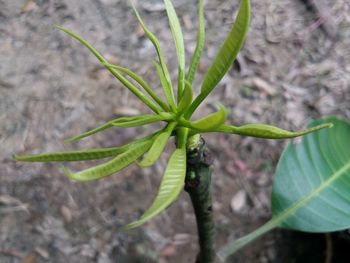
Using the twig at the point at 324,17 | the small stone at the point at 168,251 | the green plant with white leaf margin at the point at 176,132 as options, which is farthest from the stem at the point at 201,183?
the twig at the point at 324,17

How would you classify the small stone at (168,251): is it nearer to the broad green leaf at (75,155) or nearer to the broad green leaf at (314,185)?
the broad green leaf at (314,185)

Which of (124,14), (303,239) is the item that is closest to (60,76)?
(124,14)

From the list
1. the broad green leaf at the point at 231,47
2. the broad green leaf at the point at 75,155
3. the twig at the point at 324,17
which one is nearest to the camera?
the broad green leaf at the point at 231,47

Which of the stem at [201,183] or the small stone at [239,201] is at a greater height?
the stem at [201,183]

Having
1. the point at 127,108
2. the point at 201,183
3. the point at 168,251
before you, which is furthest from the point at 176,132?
the point at 127,108

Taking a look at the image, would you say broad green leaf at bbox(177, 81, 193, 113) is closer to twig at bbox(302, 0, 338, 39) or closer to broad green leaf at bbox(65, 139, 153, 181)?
broad green leaf at bbox(65, 139, 153, 181)

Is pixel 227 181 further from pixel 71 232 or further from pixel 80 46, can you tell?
pixel 80 46

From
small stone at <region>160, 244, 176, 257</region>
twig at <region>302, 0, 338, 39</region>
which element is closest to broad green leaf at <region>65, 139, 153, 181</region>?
small stone at <region>160, 244, 176, 257</region>
